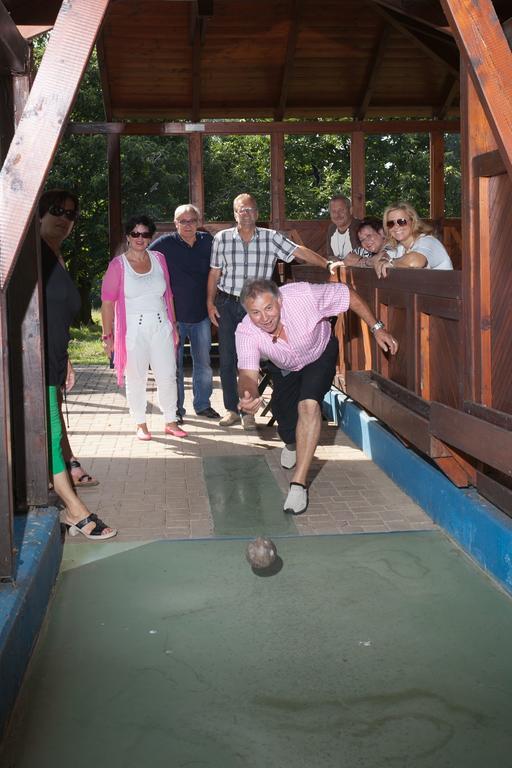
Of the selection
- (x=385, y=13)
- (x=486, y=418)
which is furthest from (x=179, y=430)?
(x=385, y=13)

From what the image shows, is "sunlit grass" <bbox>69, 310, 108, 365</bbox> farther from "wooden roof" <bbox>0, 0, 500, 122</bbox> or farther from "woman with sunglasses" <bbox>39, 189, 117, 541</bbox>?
"woman with sunglasses" <bbox>39, 189, 117, 541</bbox>

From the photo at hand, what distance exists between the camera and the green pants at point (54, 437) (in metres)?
5.18

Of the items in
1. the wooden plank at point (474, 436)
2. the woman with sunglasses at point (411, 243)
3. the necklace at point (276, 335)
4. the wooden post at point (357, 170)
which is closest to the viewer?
the wooden plank at point (474, 436)

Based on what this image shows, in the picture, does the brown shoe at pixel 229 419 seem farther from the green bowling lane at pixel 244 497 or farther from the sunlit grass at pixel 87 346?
the sunlit grass at pixel 87 346

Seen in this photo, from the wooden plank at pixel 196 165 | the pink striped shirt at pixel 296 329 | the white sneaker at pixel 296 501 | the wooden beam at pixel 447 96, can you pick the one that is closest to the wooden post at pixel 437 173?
the wooden beam at pixel 447 96

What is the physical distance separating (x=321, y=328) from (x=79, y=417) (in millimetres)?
4015

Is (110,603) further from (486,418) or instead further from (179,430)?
(179,430)

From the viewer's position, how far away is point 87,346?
17.9m

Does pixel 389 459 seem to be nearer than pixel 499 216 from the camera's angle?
No

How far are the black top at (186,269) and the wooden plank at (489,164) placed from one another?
4888 millimetres

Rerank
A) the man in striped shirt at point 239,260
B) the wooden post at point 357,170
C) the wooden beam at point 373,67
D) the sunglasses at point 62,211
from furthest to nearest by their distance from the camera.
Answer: the wooden post at point 357,170 → the wooden beam at point 373,67 → the man in striped shirt at point 239,260 → the sunglasses at point 62,211

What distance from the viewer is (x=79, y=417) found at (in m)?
9.59

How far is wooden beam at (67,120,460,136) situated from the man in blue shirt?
495cm

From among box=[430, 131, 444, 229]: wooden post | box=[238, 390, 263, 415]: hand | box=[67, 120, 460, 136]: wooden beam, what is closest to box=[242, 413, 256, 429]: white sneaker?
box=[238, 390, 263, 415]: hand
